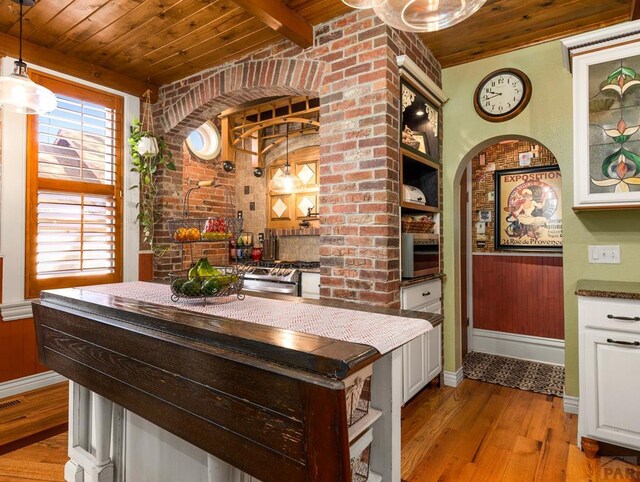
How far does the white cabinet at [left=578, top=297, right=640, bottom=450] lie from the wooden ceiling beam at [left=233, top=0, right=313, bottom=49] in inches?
93.0

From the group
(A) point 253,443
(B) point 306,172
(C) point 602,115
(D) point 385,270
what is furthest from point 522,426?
(B) point 306,172

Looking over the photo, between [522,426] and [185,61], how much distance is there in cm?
366

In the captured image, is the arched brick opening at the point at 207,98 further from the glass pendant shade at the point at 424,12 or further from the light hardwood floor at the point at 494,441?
the light hardwood floor at the point at 494,441

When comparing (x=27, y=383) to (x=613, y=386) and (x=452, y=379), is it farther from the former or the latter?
(x=613, y=386)

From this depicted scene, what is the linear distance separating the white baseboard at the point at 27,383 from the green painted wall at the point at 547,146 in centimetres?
313

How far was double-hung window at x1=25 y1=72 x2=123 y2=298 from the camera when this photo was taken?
285cm

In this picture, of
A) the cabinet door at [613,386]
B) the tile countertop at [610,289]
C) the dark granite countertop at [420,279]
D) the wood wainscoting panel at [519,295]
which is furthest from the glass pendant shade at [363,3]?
the wood wainscoting panel at [519,295]

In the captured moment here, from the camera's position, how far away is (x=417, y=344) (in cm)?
260

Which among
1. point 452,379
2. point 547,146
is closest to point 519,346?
point 452,379

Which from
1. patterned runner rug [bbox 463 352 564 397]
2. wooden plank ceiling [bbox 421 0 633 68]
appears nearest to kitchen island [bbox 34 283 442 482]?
wooden plank ceiling [bbox 421 0 633 68]

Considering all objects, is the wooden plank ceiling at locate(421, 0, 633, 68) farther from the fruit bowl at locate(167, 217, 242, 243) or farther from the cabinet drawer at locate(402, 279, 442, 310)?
the fruit bowl at locate(167, 217, 242, 243)

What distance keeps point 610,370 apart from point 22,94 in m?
3.48

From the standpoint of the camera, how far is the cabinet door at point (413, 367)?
243 centimetres

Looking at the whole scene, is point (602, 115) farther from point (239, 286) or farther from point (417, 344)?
point (239, 286)
